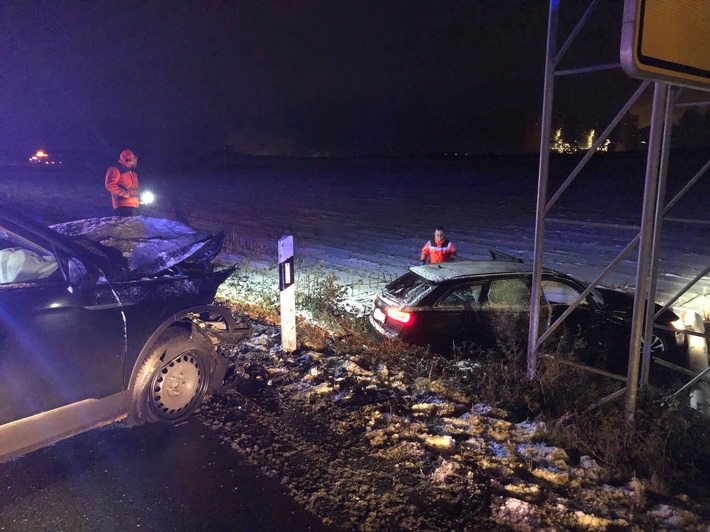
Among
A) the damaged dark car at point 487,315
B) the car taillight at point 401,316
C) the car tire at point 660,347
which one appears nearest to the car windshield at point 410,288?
the damaged dark car at point 487,315

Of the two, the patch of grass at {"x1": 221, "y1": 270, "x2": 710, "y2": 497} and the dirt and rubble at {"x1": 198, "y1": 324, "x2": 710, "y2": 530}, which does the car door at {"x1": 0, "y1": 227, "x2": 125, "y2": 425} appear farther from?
the patch of grass at {"x1": 221, "y1": 270, "x2": 710, "y2": 497}

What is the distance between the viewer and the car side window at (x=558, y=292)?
6.45 metres

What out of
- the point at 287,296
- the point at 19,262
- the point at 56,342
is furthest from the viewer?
the point at 287,296

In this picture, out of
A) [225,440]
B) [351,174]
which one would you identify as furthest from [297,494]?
[351,174]

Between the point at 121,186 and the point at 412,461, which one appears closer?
the point at 412,461

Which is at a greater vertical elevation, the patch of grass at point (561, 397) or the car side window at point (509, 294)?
the car side window at point (509, 294)

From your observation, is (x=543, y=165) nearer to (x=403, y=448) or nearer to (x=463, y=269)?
(x=463, y=269)

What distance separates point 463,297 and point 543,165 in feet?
6.44

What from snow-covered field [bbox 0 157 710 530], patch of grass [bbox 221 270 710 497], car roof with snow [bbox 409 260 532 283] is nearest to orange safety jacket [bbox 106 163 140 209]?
snow-covered field [bbox 0 157 710 530]

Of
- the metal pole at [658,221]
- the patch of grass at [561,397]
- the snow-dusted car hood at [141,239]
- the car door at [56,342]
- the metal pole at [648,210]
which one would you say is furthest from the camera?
the metal pole at [658,221]

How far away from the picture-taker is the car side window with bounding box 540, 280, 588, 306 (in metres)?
6.45

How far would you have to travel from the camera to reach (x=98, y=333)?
3.64 metres

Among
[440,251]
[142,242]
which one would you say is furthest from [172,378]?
[440,251]

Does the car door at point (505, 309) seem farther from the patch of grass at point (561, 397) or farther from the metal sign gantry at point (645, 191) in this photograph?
the metal sign gantry at point (645, 191)
